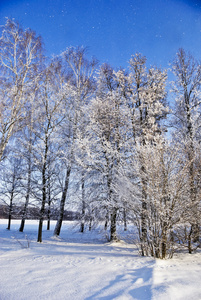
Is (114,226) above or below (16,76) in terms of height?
below

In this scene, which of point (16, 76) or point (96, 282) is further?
point (16, 76)

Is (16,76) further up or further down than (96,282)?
further up

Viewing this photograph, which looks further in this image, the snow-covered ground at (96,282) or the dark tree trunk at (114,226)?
the dark tree trunk at (114,226)

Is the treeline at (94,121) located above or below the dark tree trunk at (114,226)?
above

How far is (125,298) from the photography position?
256 cm

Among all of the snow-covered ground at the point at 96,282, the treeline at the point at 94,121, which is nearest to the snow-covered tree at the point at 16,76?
the treeline at the point at 94,121

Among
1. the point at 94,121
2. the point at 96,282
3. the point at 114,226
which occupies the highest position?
the point at 94,121

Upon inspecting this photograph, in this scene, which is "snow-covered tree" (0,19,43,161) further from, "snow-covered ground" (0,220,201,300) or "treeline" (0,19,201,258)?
"snow-covered ground" (0,220,201,300)

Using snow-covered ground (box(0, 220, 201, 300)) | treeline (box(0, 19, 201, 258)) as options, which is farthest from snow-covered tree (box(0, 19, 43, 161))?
snow-covered ground (box(0, 220, 201, 300))

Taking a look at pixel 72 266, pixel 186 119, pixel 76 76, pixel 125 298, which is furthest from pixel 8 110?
pixel 186 119

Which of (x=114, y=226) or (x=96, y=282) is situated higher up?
(x=96, y=282)

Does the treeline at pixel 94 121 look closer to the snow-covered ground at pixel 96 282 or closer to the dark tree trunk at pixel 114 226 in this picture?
the dark tree trunk at pixel 114 226

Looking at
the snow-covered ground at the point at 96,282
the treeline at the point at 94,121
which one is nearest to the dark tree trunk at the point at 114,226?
the treeline at the point at 94,121

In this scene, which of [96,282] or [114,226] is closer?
[96,282]
